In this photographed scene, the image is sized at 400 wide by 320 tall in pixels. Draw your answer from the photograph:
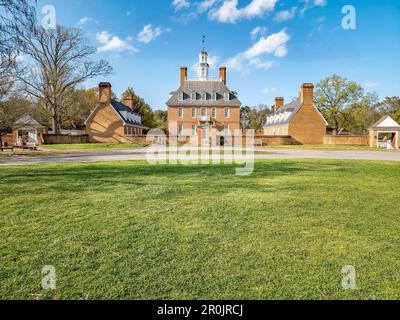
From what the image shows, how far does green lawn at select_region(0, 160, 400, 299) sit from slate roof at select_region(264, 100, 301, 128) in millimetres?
39304

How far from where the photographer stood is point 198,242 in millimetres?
4289

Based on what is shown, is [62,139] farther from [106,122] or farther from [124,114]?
[124,114]

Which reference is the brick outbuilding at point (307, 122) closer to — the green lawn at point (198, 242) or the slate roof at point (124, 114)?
the slate roof at point (124, 114)

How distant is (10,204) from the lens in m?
6.28

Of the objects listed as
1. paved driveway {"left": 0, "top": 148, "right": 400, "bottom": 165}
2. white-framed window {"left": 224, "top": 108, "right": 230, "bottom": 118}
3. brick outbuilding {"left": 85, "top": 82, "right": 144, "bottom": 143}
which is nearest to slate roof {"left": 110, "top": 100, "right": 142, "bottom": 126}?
brick outbuilding {"left": 85, "top": 82, "right": 144, "bottom": 143}

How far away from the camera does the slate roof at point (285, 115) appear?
4516cm

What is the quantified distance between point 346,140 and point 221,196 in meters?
39.9

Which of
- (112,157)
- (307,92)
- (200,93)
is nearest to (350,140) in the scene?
(307,92)

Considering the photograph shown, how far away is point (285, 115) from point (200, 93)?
16.0 meters

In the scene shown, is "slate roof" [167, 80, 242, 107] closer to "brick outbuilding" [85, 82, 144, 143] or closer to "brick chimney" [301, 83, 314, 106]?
"brick outbuilding" [85, 82, 144, 143]

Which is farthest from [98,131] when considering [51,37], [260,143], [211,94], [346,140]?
[346,140]

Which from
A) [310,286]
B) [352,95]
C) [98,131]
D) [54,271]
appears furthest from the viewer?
[352,95]

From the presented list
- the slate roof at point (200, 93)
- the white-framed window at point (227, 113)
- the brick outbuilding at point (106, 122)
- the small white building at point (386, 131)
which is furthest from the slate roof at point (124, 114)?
the small white building at point (386, 131)
